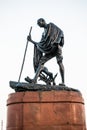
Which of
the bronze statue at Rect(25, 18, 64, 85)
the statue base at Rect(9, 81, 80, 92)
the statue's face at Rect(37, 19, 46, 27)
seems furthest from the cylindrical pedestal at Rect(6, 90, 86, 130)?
the statue's face at Rect(37, 19, 46, 27)

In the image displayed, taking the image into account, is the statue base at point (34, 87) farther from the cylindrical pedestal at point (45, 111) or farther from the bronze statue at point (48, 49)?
the bronze statue at point (48, 49)

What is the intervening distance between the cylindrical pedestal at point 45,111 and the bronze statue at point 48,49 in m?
1.30

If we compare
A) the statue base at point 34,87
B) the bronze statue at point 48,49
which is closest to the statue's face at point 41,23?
the bronze statue at point 48,49

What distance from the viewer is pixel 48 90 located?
31.1 ft

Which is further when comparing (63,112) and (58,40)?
(58,40)

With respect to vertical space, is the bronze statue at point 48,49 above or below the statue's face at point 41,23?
below

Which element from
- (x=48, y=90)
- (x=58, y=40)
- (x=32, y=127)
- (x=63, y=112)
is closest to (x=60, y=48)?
(x=58, y=40)

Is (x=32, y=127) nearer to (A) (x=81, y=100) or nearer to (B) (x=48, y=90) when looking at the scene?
(B) (x=48, y=90)

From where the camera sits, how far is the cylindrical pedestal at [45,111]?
8875 mm

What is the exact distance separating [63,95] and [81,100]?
2.70ft

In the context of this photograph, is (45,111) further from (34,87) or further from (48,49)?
(48,49)

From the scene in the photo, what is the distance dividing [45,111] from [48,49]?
8.72 feet

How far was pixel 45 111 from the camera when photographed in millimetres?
9023

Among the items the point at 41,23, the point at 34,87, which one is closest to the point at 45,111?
the point at 34,87
